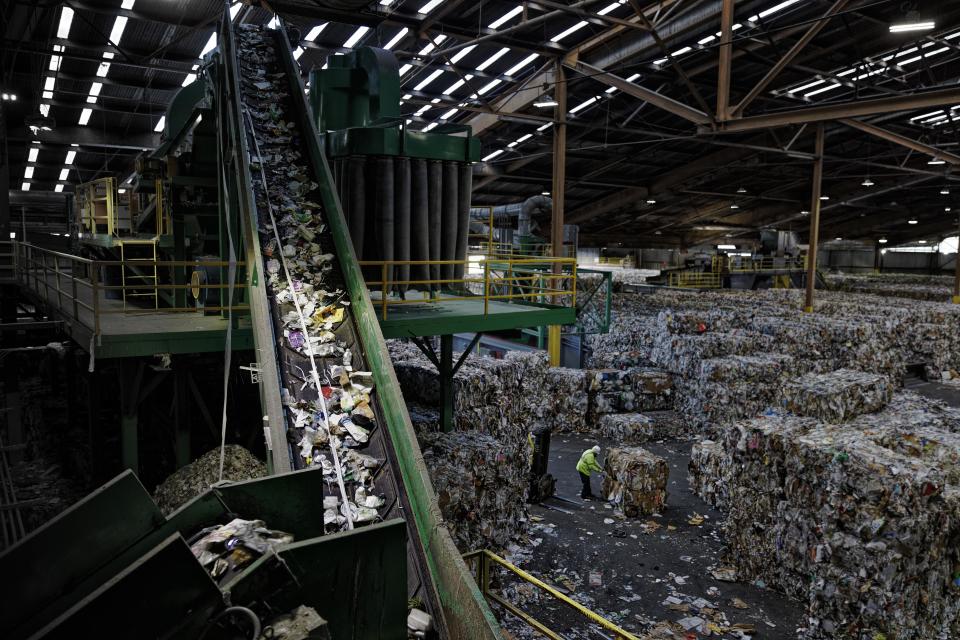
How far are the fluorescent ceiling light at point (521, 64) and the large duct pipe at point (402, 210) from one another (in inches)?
504

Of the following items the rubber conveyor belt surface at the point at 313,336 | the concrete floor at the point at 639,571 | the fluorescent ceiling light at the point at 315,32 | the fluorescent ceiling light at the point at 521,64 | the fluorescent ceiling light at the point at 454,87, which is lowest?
the concrete floor at the point at 639,571

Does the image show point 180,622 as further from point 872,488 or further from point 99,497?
point 872,488

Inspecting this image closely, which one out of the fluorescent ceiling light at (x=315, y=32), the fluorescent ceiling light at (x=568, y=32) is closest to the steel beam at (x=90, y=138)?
the fluorescent ceiling light at (x=315, y=32)

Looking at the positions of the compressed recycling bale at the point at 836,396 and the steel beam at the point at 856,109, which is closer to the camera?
the compressed recycling bale at the point at 836,396

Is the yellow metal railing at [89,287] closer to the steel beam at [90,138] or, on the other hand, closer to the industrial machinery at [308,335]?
the industrial machinery at [308,335]

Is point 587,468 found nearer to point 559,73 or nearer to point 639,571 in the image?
point 639,571

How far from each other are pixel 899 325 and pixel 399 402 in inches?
744

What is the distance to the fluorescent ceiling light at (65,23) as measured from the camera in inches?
473

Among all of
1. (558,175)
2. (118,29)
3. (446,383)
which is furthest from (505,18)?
(446,383)

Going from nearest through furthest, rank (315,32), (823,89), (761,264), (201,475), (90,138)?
1. (201,475)
2. (315,32)
3. (90,138)
4. (823,89)
5. (761,264)

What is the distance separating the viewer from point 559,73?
57.9 ft

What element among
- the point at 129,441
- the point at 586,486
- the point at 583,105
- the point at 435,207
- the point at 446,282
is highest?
the point at 583,105

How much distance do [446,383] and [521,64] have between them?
13.2 meters

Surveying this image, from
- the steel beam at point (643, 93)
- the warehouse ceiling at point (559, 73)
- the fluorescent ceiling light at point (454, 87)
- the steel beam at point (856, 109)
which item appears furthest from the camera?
the fluorescent ceiling light at point (454, 87)
